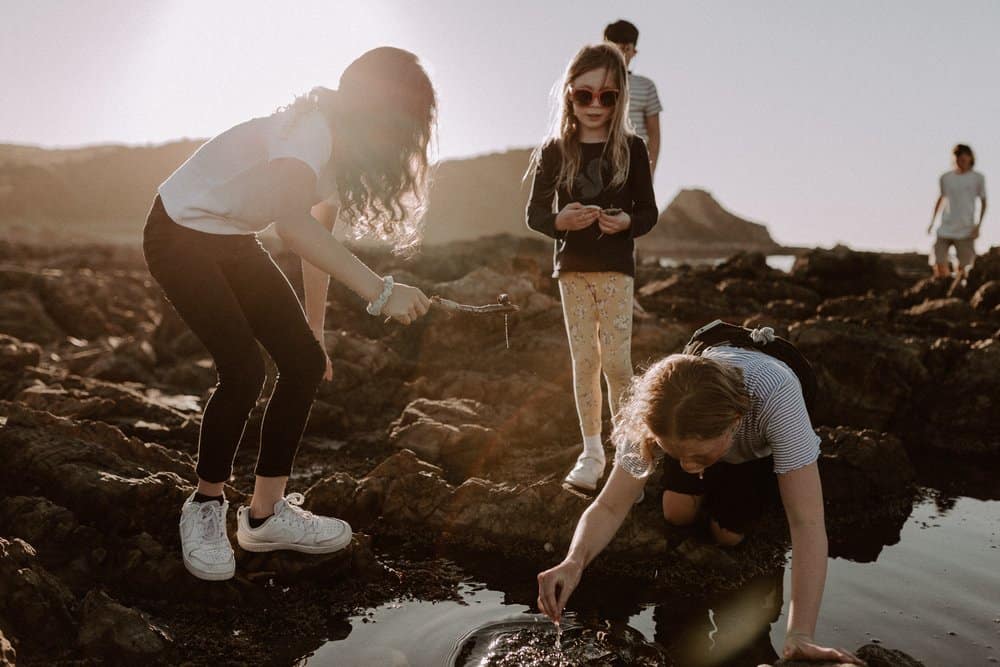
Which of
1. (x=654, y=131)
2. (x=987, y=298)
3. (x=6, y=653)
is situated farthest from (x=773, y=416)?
(x=987, y=298)

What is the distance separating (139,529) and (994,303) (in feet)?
39.9

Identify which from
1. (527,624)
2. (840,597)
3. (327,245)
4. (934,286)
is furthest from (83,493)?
(934,286)

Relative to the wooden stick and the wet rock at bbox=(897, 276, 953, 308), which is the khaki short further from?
the wooden stick

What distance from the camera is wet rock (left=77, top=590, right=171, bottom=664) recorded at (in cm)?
282

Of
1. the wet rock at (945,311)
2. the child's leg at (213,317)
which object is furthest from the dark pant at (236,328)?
the wet rock at (945,311)

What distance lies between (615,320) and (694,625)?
5.28 feet

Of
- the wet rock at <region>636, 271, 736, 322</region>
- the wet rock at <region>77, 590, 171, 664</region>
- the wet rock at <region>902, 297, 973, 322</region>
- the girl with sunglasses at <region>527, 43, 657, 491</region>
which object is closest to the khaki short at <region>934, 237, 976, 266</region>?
the wet rock at <region>902, 297, 973, 322</region>

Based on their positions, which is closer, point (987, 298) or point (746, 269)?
point (987, 298)

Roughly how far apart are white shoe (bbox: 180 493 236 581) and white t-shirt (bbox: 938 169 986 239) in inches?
465

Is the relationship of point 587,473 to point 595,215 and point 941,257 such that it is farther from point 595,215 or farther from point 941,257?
point 941,257

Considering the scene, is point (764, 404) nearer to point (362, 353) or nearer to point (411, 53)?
point (411, 53)

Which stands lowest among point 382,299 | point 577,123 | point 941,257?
point 382,299

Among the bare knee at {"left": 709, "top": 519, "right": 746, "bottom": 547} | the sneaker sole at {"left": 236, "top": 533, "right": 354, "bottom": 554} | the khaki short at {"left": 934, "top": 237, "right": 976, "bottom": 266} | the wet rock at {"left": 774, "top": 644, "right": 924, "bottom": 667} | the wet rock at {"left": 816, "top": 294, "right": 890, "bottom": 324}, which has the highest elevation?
the khaki short at {"left": 934, "top": 237, "right": 976, "bottom": 266}

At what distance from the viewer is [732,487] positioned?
374cm
